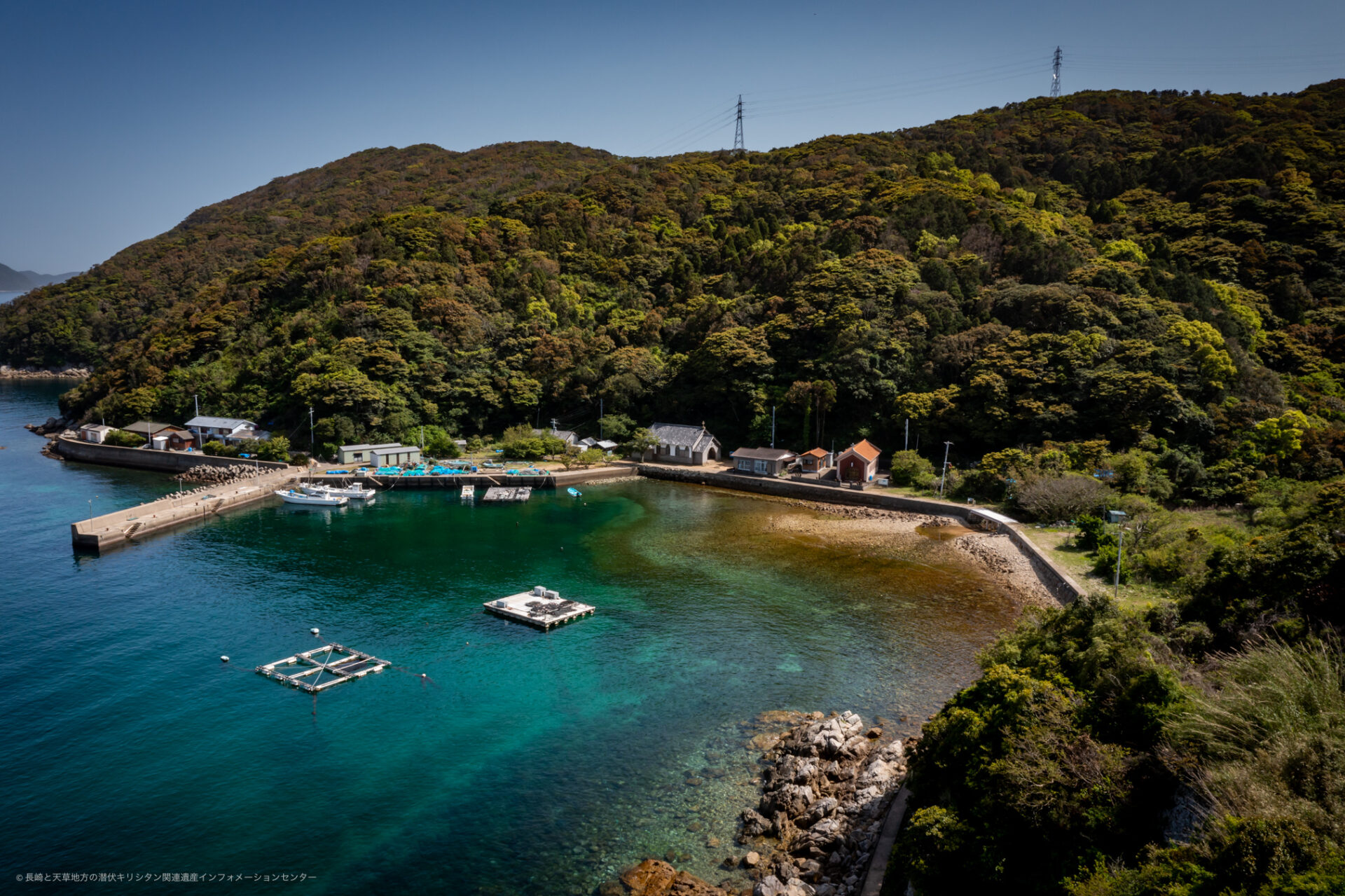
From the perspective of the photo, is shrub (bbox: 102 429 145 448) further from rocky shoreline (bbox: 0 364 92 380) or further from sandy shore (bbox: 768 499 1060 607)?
rocky shoreline (bbox: 0 364 92 380)

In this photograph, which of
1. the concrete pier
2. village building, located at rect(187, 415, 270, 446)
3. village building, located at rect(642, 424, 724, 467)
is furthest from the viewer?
village building, located at rect(187, 415, 270, 446)

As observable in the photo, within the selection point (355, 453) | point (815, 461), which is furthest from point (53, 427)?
point (815, 461)

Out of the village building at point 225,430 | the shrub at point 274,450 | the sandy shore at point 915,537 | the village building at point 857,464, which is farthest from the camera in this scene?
the village building at point 225,430

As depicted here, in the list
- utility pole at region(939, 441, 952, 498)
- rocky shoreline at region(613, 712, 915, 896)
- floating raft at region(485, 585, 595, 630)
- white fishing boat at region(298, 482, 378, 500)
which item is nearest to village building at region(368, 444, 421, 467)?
white fishing boat at region(298, 482, 378, 500)

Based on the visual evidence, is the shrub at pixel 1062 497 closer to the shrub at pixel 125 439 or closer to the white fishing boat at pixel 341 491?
the white fishing boat at pixel 341 491

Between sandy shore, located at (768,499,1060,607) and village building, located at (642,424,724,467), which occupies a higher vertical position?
village building, located at (642,424,724,467)

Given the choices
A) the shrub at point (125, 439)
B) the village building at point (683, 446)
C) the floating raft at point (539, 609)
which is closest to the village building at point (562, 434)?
the village building at point (683, 446)
